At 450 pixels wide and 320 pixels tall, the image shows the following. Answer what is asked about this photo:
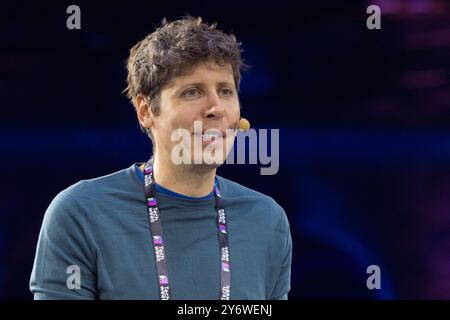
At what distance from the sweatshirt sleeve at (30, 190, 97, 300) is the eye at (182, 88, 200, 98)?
507 millimetres

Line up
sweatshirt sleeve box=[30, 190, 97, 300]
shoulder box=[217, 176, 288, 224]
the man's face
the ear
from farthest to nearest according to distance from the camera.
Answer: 1. shoulder box=[217, 176, 288, 224]
2. the ear
3. the man's face
4. sweatshirt sleeve box=[30, 190, 97, 300]

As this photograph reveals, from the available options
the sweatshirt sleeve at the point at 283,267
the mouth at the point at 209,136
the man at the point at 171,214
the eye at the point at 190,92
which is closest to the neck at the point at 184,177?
the man at the point at 171,214

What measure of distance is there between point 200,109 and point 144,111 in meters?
0.28

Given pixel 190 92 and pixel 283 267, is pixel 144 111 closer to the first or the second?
pixel 190 92

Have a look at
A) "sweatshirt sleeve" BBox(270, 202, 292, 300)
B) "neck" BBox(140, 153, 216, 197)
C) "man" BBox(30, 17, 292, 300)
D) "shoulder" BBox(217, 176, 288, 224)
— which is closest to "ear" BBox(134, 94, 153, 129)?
"man" BBox(30, 17, 292, 300)

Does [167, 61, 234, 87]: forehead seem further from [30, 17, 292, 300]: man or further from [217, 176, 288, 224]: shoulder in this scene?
[217, 176, 288, 224]: shoulder

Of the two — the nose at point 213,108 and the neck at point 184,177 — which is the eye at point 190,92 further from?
the neck at point 184,177

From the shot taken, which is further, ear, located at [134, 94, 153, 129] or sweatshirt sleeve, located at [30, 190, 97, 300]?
ear, located at [134, 94, 153, 129]

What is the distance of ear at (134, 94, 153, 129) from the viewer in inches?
100

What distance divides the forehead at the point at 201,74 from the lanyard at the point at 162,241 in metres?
A: 0.33

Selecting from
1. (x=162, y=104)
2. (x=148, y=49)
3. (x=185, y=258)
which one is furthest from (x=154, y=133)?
(x=185, y=258)

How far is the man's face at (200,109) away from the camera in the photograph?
7.80ft

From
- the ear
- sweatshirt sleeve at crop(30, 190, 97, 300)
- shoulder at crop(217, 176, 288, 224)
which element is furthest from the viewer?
shoulder at crop(217, 176, 288, 224)
